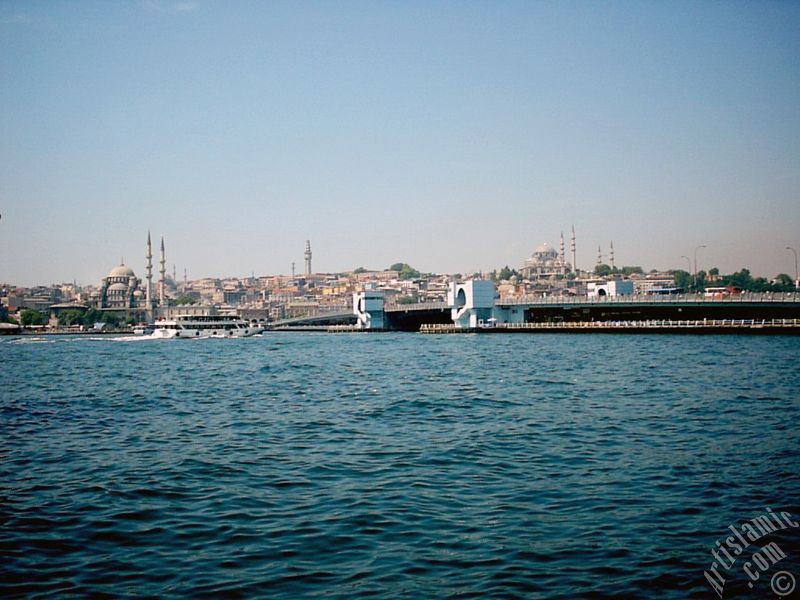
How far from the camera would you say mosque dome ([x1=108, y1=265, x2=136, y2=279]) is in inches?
7451

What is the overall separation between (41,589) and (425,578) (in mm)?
3763

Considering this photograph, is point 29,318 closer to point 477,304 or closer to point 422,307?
point 422,307

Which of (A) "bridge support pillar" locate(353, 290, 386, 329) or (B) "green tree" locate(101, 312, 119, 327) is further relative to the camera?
(B) "green tree" locate(101, 312, 119, 327)

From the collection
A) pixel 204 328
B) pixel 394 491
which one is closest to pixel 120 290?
pixel 204 328

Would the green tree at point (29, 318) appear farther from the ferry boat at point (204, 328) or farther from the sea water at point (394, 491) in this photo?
the sea water at point (394, 491)

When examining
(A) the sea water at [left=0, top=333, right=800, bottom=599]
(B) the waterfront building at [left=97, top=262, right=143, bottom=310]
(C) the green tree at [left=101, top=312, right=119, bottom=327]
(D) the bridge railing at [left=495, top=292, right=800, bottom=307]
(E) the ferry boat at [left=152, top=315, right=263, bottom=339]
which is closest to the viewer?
(A) the sea water at [left=0, top=333, right=800, bottom=599]

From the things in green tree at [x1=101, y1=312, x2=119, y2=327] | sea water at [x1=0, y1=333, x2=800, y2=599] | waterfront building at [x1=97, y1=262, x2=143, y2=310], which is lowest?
sea water at [x1=0, y1=333, x2=800, y2=599]

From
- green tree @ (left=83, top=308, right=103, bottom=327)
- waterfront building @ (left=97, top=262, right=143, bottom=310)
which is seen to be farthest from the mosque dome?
green tree @ (left=83, top=308, right=103, bottom=327)

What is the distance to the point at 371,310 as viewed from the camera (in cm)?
11212

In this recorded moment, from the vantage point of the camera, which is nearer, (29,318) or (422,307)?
(422,307)

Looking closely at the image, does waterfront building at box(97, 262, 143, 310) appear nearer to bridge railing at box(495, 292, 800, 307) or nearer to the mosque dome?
the mosque dome

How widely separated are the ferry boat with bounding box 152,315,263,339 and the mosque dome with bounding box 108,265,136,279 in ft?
347

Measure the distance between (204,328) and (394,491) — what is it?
3118 inches

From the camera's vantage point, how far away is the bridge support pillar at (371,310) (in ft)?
366
